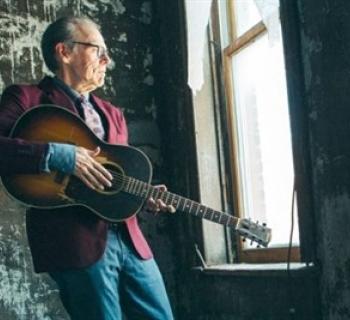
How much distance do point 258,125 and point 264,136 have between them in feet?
0.29

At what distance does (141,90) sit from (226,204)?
88 cm

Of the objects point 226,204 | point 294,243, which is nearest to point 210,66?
point 226,204

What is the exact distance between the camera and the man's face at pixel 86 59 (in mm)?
2201

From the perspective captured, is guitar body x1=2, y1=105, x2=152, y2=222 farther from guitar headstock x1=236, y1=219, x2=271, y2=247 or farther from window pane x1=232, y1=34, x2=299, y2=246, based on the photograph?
window pane x1=232, y1=34, x2=299, y2=246

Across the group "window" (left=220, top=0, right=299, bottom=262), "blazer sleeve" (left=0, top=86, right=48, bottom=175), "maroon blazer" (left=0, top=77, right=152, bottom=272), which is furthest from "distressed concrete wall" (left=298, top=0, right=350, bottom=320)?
"blazer sleeve" (left=0, top=86, right=48, bottom=175)

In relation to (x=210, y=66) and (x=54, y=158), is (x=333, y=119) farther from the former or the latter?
(x=210, y=66)

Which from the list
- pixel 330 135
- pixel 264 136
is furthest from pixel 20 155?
pixel 264 136

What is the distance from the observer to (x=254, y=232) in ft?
7.40

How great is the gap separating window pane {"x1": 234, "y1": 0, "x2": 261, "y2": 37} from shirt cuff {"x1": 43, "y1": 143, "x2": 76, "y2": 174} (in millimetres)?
1435

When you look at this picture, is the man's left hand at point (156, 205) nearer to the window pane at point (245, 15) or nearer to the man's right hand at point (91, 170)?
the man's right hand at point (91, 170)

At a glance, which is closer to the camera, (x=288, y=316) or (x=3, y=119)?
(x=3, y=119)

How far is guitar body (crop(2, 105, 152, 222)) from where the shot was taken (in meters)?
2.02

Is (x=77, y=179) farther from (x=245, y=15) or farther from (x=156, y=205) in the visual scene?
(x=245, y=15)

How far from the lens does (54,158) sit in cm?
196
